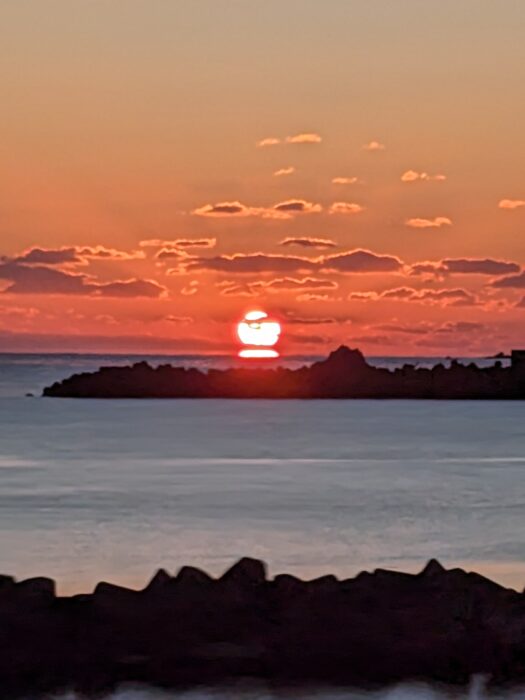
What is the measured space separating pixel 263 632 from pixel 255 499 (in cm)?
1458

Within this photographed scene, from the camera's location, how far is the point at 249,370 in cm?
8725

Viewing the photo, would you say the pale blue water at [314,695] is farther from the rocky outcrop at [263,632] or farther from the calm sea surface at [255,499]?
the calm sea surface at [255,499]

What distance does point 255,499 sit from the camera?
76.5ft

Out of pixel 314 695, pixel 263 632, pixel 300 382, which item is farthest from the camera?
pixel 300 382

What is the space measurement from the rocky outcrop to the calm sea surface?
3.96 meters

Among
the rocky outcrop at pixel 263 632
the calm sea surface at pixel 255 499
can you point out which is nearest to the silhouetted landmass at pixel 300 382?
the calm sea surface at pixel 255 499

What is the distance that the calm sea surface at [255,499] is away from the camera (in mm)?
15562

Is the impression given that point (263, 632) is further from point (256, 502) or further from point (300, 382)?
point (300, 382)

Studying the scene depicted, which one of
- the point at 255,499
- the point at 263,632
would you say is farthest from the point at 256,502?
the point at 263,632

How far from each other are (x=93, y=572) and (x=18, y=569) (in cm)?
66

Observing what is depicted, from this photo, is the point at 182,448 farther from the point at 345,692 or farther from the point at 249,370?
the point at 249,370

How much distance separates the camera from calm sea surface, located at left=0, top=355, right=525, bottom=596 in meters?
15.6

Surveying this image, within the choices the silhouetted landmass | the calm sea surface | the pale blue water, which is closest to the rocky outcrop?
the pale blue water

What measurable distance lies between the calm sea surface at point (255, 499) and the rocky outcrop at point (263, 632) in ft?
13.0
